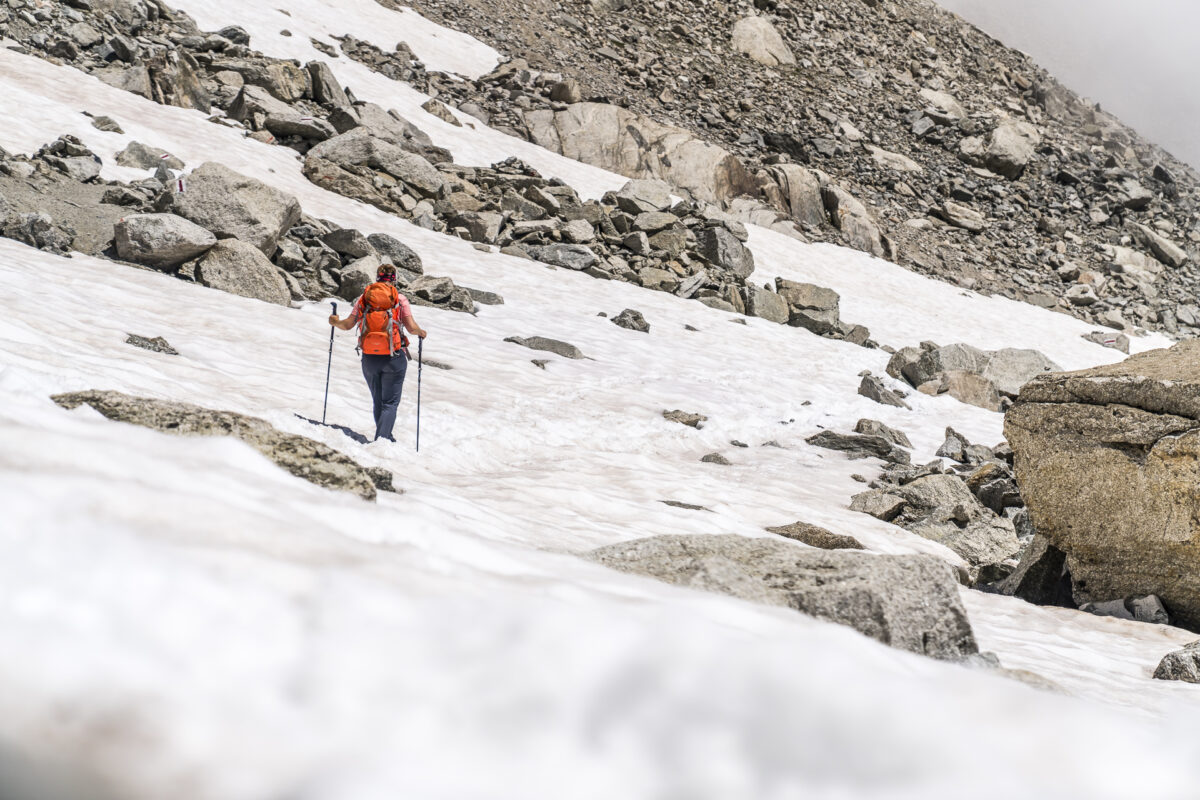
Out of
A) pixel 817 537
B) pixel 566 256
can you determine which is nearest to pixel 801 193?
pixel 566 256

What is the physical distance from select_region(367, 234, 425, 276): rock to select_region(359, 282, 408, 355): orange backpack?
30.9 feet

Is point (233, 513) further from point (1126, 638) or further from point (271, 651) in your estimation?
point (1126, 638)

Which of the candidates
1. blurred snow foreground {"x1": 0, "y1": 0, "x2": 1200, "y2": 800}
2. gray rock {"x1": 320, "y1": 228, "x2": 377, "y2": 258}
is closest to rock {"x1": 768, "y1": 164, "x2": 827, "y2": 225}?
gray rock {"x1": 320, "y1": 228, "x2": 377, "y2": 258}

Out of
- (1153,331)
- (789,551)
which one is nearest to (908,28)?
(1153,331)

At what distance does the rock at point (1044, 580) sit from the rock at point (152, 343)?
9276 mm

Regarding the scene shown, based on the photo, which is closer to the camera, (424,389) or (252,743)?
(252,743)

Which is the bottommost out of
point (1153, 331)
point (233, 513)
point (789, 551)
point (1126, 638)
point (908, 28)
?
point (1126, 638)

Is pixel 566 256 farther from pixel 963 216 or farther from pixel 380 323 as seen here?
pixel 963 216

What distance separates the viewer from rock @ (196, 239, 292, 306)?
13.7 meters

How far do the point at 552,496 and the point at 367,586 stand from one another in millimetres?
5879

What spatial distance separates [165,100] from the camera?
22250mm

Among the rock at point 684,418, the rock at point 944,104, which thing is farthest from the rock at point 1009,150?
the rock at point 684,418

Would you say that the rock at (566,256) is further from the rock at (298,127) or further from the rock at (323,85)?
the rock at (323,85)

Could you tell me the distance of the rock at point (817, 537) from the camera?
8211mm
